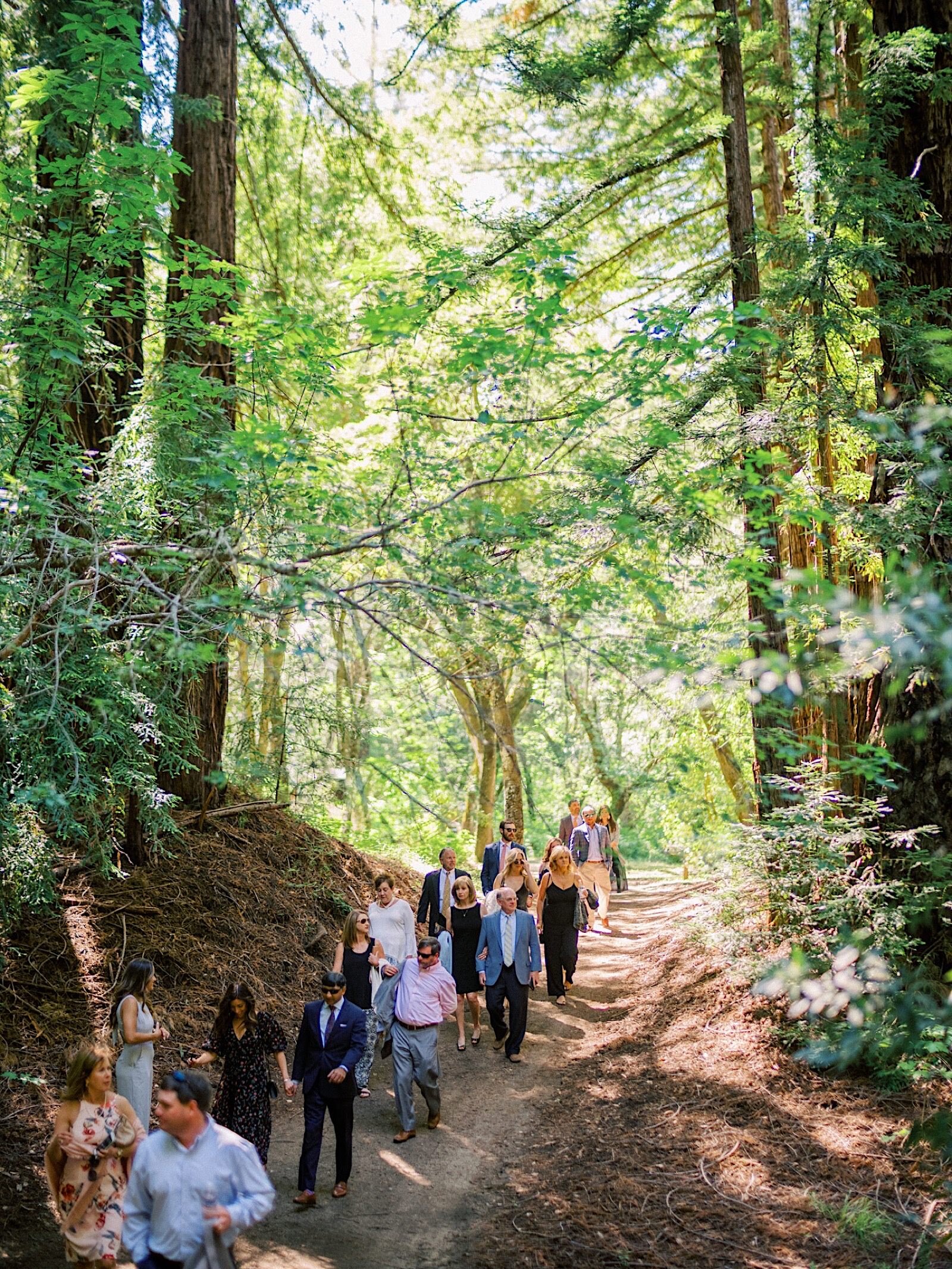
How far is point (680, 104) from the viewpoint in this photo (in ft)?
39.8

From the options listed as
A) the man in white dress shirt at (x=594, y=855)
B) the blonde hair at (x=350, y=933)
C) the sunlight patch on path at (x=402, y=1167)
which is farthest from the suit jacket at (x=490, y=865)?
the sunlight patch on path at (x=402, y=1167)

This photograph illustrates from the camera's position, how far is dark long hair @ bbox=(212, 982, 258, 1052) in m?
6.20

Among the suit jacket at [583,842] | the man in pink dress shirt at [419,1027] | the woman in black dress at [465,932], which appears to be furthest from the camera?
the suit jacket at [583,842]

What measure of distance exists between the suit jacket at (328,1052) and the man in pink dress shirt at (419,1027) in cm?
100

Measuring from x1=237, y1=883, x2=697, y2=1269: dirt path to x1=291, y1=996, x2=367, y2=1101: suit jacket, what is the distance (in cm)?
79

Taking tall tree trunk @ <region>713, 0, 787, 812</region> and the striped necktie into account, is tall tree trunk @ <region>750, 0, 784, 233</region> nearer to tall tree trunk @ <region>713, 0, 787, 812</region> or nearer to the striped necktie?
tall tree trunk @ <region>713, 0, 787, 812</region>

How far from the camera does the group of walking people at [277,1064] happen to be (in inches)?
154

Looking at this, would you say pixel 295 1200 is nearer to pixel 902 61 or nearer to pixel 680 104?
pixel 902 61

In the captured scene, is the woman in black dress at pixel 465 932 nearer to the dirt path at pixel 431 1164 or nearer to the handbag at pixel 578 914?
the dirt path at pixel 431 1164

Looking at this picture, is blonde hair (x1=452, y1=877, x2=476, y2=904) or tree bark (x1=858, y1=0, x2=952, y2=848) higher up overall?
tree bark (x1=858, y1=0, x2=952, y2=848)

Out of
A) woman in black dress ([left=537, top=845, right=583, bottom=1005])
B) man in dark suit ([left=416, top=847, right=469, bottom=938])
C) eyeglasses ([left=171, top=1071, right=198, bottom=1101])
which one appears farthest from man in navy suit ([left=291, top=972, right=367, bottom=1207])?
woman in black dress ([left=537, top=845, right=583, bottom=1005])

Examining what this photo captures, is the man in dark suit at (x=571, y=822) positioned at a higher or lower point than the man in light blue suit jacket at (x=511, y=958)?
higher

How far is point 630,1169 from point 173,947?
4.94 m

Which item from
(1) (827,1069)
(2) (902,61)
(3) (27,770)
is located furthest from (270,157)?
(1) (827,1069)
